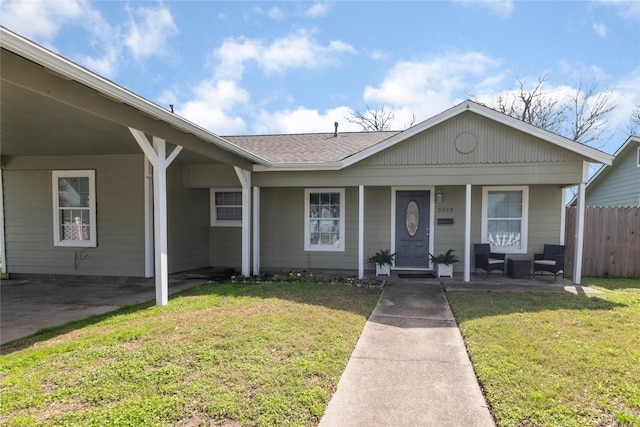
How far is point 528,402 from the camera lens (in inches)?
105

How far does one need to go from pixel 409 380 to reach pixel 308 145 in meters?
8.04

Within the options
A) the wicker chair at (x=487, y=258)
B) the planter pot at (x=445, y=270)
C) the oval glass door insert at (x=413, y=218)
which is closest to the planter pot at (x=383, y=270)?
the oval glass door insert at (x=413, y=218)

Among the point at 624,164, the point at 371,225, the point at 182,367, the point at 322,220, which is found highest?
the point at 624,164

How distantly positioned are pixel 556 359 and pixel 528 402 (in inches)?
41.8

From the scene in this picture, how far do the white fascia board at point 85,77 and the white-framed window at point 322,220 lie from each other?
407 centimetres

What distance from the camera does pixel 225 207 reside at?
980cm

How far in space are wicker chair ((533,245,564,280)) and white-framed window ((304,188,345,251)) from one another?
15.4 feet

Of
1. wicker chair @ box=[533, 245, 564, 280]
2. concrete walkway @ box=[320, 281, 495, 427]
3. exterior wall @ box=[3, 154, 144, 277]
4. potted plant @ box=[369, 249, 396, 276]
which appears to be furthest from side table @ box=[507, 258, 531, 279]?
exterior wall @ box=[3, 154, 144, 277]

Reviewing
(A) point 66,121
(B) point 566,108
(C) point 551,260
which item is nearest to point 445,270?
(C) point 551,260

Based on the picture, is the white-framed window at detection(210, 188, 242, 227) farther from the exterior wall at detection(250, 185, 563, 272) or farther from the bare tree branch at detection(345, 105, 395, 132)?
the bare tree branch at detection(345, 105, 395, 132)

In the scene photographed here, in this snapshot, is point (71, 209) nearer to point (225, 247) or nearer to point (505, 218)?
point (225, 247)

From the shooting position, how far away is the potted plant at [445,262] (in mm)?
8008

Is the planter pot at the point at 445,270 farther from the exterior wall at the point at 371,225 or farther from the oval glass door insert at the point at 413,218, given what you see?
the oval glass door insert at the point at 413,218

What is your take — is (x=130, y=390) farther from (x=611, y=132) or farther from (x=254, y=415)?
(x=611, y=132)
